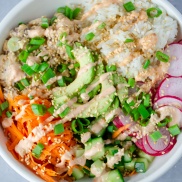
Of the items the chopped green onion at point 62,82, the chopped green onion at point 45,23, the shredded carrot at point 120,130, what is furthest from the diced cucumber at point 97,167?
the chopped green onion at point 45,23

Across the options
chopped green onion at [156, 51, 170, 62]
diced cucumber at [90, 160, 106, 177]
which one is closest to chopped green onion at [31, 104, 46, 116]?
diced cucumber at [90, 160, 106, 177]

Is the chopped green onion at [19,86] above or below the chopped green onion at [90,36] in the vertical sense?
below

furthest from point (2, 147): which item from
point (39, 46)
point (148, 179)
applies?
point (148, 179)

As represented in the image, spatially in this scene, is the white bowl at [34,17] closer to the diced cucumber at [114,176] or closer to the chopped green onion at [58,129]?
the diced cucumber at [114,176]

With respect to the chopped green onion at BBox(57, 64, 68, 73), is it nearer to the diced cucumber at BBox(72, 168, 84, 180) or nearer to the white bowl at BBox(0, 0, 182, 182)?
the white bowl at BBox(0, 0, 182, 182)

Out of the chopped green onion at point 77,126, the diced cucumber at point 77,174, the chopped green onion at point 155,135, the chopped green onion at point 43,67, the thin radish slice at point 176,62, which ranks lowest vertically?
the diced cucumber at point 77,174

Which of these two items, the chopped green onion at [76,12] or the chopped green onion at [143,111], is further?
the chopped green onion at [76,12]

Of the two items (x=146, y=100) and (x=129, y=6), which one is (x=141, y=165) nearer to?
(x=146, y=100)
